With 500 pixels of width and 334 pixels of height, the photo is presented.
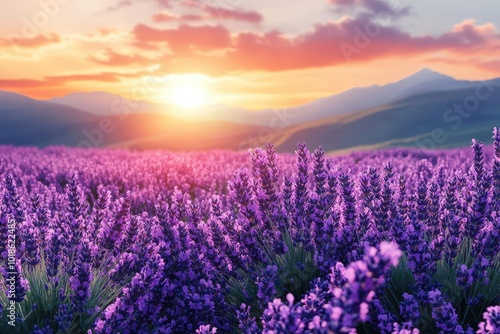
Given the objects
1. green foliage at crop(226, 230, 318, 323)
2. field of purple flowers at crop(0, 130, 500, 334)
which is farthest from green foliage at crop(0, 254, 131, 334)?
green foliage at crop(226, 230, 318, 323)

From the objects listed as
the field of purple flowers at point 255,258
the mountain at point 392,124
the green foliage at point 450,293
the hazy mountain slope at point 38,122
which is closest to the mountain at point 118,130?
the hazy mountain slope at point 38,122

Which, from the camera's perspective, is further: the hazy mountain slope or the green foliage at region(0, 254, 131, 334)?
the hazy mountain slope

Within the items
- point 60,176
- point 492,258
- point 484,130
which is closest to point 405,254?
point 492,258

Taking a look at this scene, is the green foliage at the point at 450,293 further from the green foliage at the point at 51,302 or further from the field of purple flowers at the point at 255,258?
the green foliage at the point at 51,302

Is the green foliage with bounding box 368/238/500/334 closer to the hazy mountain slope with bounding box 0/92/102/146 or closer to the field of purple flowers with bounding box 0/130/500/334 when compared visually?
the field of purple flowers with bounding box 0/130/500/334

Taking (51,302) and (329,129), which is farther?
(329,129)

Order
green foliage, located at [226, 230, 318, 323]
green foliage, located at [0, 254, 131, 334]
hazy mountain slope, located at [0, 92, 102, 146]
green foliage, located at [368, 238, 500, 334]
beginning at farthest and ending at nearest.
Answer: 1. hazy mountain slope, located at [0, 92, 102, 146]
2. green foliage, located at [226, 230, 318, 323]
3. green foliage, located at [0, 254, 131, 334]
4. green foliage, located at [368, 238, 500, 334]

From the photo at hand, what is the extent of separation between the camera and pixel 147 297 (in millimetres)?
2949

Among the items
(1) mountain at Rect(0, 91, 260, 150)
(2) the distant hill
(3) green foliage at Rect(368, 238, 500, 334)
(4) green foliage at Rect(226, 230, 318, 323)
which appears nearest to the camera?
(3) green foliage at Rect(368, 238, 500, 334)

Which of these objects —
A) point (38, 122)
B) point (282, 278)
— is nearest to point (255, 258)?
point (282, 278)

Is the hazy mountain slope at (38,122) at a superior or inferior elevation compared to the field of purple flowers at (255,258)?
superior

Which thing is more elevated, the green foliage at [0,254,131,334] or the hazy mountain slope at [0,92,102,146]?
the hazy mountain slope at [0,92,102,146]

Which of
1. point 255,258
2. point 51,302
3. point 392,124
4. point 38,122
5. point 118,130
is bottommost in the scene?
point 51,302

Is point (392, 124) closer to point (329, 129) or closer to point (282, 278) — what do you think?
point (329, 129)
